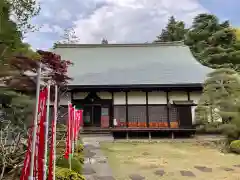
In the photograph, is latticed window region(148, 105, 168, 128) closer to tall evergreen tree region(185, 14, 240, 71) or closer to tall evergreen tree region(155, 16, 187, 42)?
tall evergreen tree region(185, 14, 240, 71)

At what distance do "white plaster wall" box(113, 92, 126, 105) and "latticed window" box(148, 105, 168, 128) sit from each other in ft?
5.07

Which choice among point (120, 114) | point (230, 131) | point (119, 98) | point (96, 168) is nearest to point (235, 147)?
point (230, 131)

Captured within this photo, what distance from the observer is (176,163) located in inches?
280

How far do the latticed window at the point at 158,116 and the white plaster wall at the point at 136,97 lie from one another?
569mm

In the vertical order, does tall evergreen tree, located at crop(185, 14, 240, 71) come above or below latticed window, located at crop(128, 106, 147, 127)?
above

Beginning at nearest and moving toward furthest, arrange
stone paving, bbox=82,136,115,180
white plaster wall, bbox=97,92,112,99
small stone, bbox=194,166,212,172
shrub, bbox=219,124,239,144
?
stone paving, bbox=82,136,115,180 → small stone, bbox=194,166,212,172 → shrub, bbox=219,124,239,144 → white plaster wall, bbox=97,92,112,99

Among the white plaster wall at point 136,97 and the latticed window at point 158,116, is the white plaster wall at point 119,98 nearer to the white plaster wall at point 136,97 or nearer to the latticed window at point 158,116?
the white plaster wall at point 136,97

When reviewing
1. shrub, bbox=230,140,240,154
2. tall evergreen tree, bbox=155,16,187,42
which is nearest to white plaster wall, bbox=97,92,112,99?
shrub, bbox=230,140,240,154

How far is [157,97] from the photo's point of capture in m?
14.8

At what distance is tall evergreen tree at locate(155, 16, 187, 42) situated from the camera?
34.2 meters

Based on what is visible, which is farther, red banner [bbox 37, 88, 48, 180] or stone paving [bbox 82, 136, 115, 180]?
stone paving [bbox 82, 136, 115, 180]

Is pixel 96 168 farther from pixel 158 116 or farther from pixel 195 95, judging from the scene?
pixel 195 95

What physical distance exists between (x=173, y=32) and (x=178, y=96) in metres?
22.9

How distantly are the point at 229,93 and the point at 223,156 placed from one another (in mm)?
3216
